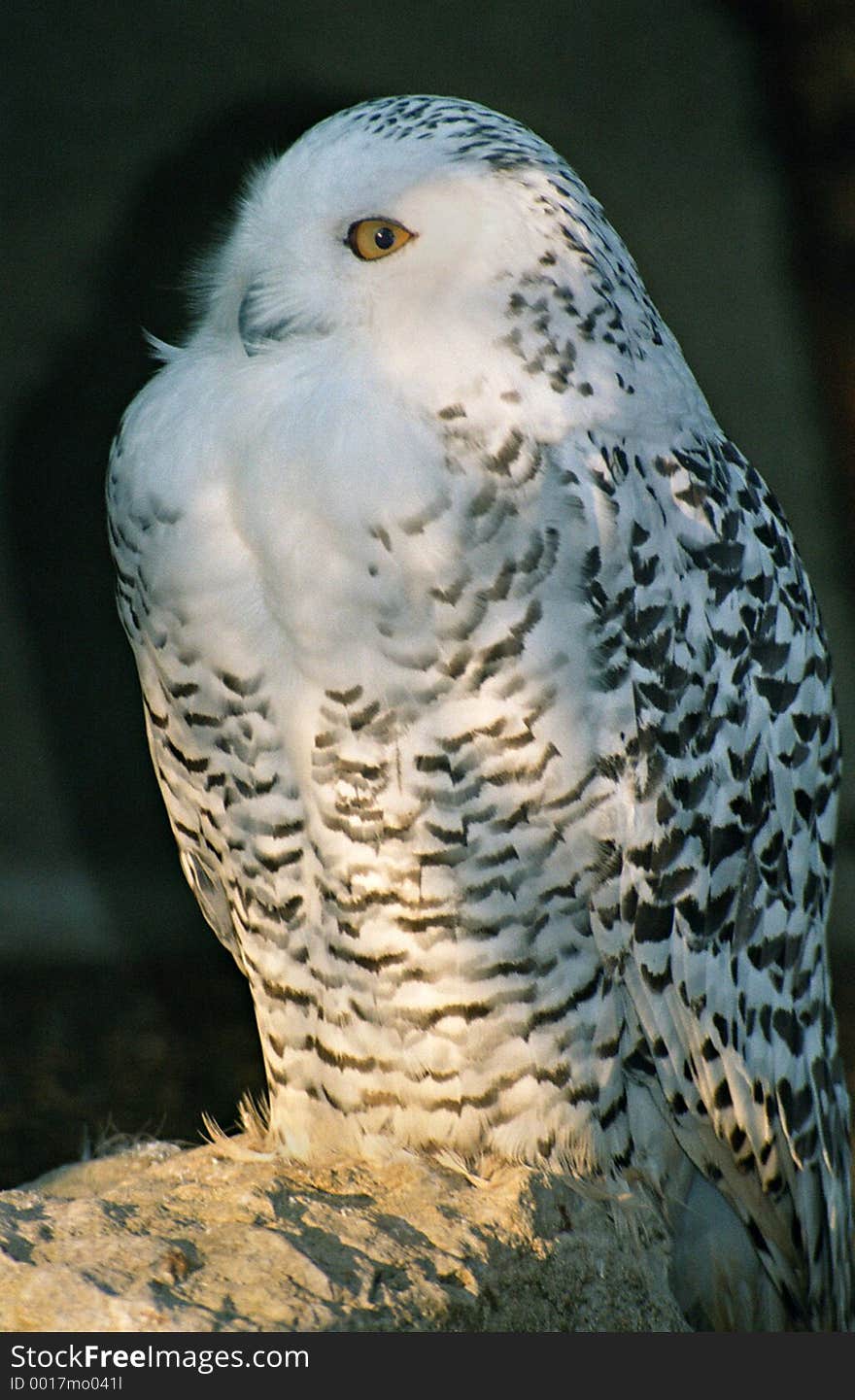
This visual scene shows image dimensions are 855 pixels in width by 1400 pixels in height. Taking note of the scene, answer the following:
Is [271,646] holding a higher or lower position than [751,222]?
lower

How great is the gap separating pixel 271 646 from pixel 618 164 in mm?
2197

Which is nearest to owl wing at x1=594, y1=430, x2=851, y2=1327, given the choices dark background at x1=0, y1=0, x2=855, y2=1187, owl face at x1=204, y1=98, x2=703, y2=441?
owl face at x1=204, y1=98, x2=703, y2=441

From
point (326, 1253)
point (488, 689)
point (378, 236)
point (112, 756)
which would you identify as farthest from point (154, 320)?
point (326, 1253)

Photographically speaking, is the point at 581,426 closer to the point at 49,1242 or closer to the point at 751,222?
the point at 49,1242

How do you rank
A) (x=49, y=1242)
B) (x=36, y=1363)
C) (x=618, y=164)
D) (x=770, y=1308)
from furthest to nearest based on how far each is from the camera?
(x=618, y=164) < (x=770, y=1308) < (x=49, y=1242) < (x=36, y=1363)

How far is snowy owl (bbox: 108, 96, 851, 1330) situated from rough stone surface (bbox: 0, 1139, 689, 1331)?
0.19 ft

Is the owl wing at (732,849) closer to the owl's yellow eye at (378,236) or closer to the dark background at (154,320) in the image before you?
the owl's yellow eye at (378,236)

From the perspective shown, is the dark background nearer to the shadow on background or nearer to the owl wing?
the shadow on background

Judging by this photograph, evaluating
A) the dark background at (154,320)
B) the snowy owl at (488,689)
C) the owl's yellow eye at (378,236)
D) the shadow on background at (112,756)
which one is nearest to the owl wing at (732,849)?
the snowy owl at (488,689)

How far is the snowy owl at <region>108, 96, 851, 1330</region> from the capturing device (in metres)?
1.42

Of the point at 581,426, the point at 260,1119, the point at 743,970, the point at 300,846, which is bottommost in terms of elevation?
the point at 260,1119

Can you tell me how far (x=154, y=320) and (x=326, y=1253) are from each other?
2556 millimetres

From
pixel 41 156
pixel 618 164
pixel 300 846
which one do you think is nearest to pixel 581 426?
pixel 300 846

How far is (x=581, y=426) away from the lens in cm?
146
